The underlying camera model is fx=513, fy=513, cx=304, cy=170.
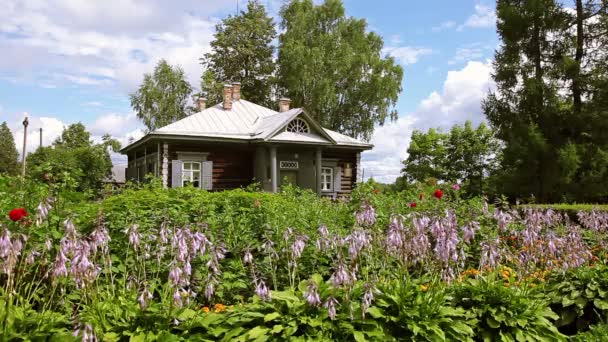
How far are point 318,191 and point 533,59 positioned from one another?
488 inches

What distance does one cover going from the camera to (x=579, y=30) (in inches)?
972

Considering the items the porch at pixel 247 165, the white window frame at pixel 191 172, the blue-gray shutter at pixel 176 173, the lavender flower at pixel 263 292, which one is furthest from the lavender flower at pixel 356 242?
the white window frame at pixel 191 172

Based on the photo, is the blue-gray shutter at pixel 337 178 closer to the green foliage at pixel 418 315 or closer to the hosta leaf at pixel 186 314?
the green foliage at pixel 418 315

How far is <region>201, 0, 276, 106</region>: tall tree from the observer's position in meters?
37.5

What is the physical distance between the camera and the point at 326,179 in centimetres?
2755

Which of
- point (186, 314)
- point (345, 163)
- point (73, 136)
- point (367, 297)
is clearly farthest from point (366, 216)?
point (73, 136)

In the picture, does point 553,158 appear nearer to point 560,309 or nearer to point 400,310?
point 560,309

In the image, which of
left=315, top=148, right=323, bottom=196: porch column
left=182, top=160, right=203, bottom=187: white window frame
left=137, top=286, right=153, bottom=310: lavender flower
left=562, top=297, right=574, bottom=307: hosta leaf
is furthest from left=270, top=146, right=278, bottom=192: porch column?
left=137, top=286, right=153, bottom=310: lavender flower

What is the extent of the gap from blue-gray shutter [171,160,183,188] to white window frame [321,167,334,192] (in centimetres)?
784

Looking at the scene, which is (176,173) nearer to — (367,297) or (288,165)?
(288,165)

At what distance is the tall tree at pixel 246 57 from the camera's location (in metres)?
37.5

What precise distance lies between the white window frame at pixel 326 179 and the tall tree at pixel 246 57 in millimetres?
12210

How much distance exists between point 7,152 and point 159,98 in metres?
46.7

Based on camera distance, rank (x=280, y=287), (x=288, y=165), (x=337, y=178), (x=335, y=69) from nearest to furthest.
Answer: (x=280, y=287), (x=288, y=165), (x=337, y=178), (x=335, y=69)
